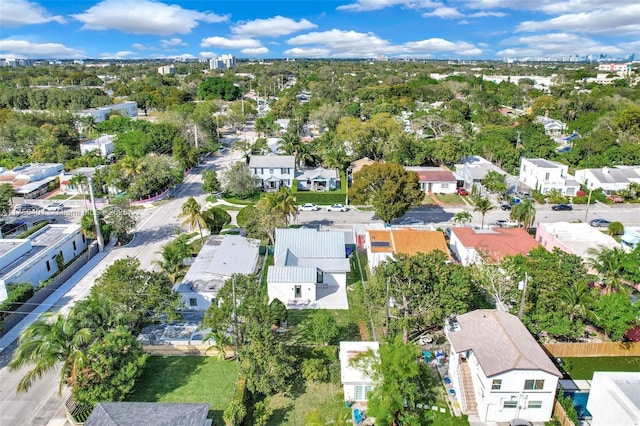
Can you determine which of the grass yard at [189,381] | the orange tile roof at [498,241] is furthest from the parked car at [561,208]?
the grass yard at [189,381]

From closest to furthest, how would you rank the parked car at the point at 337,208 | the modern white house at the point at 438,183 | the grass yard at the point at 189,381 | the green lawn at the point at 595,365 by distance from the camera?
the grass yard at the point at 189,381 < the green lawn at the point at 595,365 < the parked car at the point at 337,208 < the modern white house at the point at 438,183

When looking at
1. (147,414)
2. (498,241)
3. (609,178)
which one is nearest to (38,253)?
(147,414)

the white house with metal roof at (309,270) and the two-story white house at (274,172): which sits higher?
the two-story white house at (274,172)

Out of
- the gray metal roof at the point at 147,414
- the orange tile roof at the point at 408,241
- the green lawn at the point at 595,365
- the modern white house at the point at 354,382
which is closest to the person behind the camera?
the gray metal roof at the point at 147,414

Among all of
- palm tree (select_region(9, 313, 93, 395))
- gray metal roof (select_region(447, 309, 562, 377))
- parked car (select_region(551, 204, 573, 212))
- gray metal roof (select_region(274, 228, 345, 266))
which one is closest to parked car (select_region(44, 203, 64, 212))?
gray metal roof (select_region(274, 228, 345, 266))

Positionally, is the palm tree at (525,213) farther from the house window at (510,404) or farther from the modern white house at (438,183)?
the house window at (510,404)

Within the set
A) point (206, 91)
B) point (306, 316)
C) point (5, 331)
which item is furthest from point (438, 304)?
point (206, 91)

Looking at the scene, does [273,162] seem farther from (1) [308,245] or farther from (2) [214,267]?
(2) [214,267]
